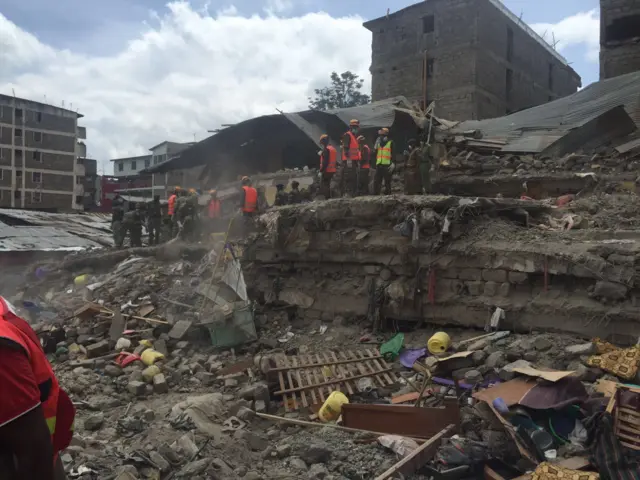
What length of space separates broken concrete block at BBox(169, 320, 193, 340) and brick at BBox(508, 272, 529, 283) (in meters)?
5.12

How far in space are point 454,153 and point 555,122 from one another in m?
3.01

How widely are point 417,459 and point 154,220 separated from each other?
1284 centimetres

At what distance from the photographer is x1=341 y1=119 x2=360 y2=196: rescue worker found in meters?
11.1

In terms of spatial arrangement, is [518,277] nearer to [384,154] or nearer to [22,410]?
[384,154]

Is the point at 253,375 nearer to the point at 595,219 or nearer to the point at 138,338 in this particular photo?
the point at 138,338

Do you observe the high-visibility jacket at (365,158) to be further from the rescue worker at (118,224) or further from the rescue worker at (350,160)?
the rescue worker at (118,224)

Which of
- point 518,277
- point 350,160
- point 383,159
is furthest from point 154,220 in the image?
point 518,277

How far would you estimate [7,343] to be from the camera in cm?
145

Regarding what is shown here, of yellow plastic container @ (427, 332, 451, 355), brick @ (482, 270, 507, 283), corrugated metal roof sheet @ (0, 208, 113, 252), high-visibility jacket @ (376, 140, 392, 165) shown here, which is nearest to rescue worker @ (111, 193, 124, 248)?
corrugated metal roof sheet @ (0, 208, 113, 252)

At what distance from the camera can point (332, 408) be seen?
573cm

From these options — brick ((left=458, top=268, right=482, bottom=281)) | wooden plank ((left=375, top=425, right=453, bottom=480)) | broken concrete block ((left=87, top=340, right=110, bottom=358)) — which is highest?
brick ((left=458, top=268, right=482, bottom=281))

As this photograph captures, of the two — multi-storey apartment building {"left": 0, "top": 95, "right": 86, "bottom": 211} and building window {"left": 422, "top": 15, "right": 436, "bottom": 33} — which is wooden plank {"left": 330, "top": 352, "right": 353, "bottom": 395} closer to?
building window {"left": 422, "top": 15, "right": 436, "bottom": 33}

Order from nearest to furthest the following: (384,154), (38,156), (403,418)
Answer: (403,418)
(384,154)
(38,156)

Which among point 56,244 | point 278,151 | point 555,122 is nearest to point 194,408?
point 555,122
